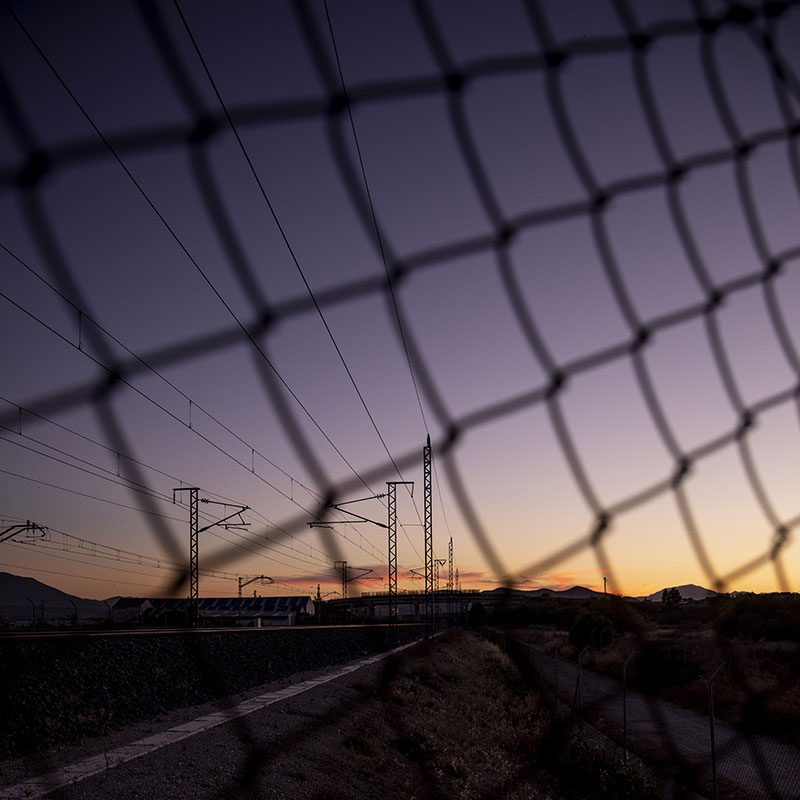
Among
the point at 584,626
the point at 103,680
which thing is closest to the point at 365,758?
the point at 103,680

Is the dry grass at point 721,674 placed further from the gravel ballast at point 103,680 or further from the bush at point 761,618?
the gravel ballast at point 103,680

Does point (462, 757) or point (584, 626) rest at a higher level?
point (584, 626)

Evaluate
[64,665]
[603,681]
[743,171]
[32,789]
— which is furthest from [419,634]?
[743,171]

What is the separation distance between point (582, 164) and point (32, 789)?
7.90 metres

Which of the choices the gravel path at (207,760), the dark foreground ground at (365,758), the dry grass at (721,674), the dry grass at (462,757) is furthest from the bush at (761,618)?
the gravel path at (207,760)

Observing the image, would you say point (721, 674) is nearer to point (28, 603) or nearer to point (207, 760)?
point (207, 760)

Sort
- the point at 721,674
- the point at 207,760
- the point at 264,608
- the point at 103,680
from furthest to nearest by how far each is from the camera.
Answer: the point at 264,608 < the point at 721,674 < the point at 103,680 < the point at 207,760

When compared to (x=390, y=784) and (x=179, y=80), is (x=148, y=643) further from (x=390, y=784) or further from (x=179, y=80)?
(x=179, y=80)

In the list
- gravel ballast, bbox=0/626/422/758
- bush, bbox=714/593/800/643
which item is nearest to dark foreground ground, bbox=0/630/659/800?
gravel ballast, bbox=0/626/422/758

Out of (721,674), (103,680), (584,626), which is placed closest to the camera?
(103,680)

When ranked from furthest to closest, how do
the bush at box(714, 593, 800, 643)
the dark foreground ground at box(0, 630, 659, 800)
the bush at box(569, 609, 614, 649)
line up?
the bush at box(569, 609, 614, 649), the bush at box(714, 593, 800, 643), the dark foreground ground at box(0, 630, 659, 800)

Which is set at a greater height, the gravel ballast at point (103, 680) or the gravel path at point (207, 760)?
the gravel ballast at point (103, 680)

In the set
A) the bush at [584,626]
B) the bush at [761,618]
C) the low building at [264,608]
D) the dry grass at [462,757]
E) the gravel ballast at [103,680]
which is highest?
the low building at [264,608]

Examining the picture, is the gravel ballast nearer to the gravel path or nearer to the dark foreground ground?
the gravel path
